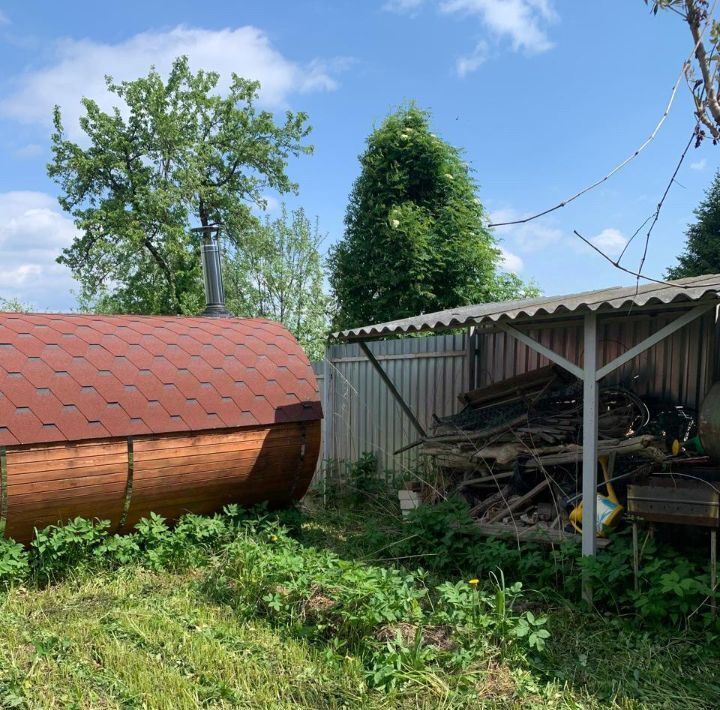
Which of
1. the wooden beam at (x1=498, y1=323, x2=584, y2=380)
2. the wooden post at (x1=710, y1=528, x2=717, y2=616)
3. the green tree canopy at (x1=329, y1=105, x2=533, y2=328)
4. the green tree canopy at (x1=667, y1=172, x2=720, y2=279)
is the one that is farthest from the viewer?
the green tree canopy at (x1=667, y1=172, x2=720, y2=279)

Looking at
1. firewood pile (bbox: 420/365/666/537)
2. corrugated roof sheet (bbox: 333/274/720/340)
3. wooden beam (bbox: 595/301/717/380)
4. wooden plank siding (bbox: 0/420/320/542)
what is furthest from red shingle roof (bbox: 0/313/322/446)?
wooden beam (bbox: 595/301/717/380)

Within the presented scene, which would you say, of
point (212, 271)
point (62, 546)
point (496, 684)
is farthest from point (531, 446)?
point (212, 271)

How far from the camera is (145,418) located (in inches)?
239

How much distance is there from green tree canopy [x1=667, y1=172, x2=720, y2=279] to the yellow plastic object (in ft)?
44.4

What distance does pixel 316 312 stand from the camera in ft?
62.1

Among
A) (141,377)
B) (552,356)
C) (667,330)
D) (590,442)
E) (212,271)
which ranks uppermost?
(212,271)

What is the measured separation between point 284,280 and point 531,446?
13382 mm

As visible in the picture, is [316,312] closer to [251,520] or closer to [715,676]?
[251,520]

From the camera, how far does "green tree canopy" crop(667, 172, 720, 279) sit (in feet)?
57.2

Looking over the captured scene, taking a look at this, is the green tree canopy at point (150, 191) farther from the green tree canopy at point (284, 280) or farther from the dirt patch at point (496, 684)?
the dirt patch at point (496, 684)

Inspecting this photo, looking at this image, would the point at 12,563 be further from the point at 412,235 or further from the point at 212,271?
the point at 412,235

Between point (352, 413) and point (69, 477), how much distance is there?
495 cm

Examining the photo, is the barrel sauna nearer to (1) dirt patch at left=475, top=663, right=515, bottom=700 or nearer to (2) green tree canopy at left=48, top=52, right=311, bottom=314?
(1) dirt patch at left=475, top=663, right=515, bottom=700

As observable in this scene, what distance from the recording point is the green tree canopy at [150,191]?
20.0 metres
